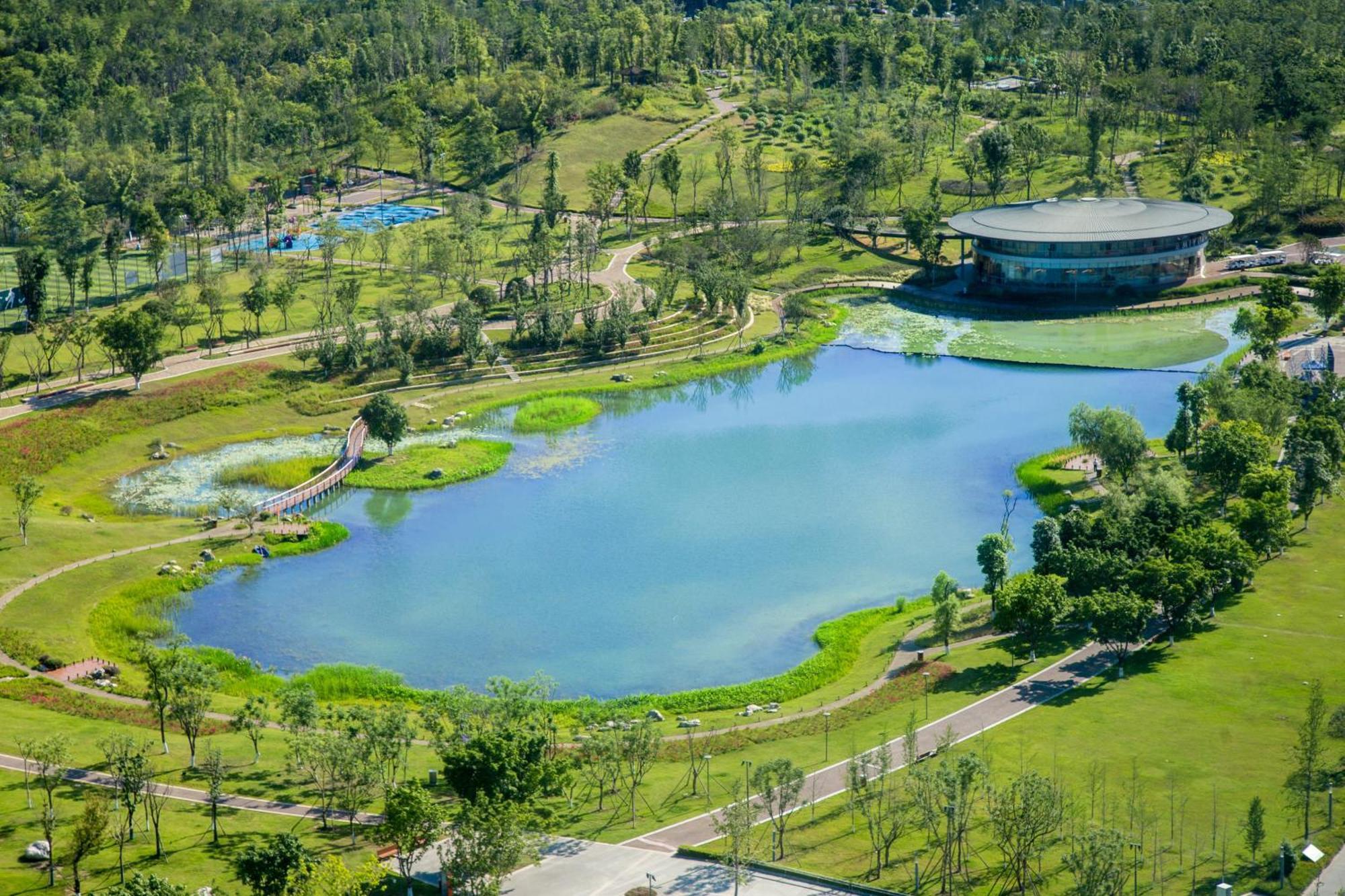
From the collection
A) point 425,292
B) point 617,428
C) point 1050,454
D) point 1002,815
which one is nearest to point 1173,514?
point 1050,454

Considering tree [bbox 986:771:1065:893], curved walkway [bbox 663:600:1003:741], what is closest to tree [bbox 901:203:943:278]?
curved walkway [bbox 663:600:1003:741]

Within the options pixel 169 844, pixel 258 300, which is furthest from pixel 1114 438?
pixel 258 300

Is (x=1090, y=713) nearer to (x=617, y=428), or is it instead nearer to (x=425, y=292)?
(x=617, y=428)

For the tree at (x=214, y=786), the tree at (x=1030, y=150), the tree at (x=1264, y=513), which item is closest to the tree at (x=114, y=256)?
Answer: the tree at (x=214, y=786)

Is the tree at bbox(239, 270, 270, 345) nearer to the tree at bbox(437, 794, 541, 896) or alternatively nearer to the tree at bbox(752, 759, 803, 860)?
the tree at bbox(437, 794, 541, 896)

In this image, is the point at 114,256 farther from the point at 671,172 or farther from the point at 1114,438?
the point at 1114,438
